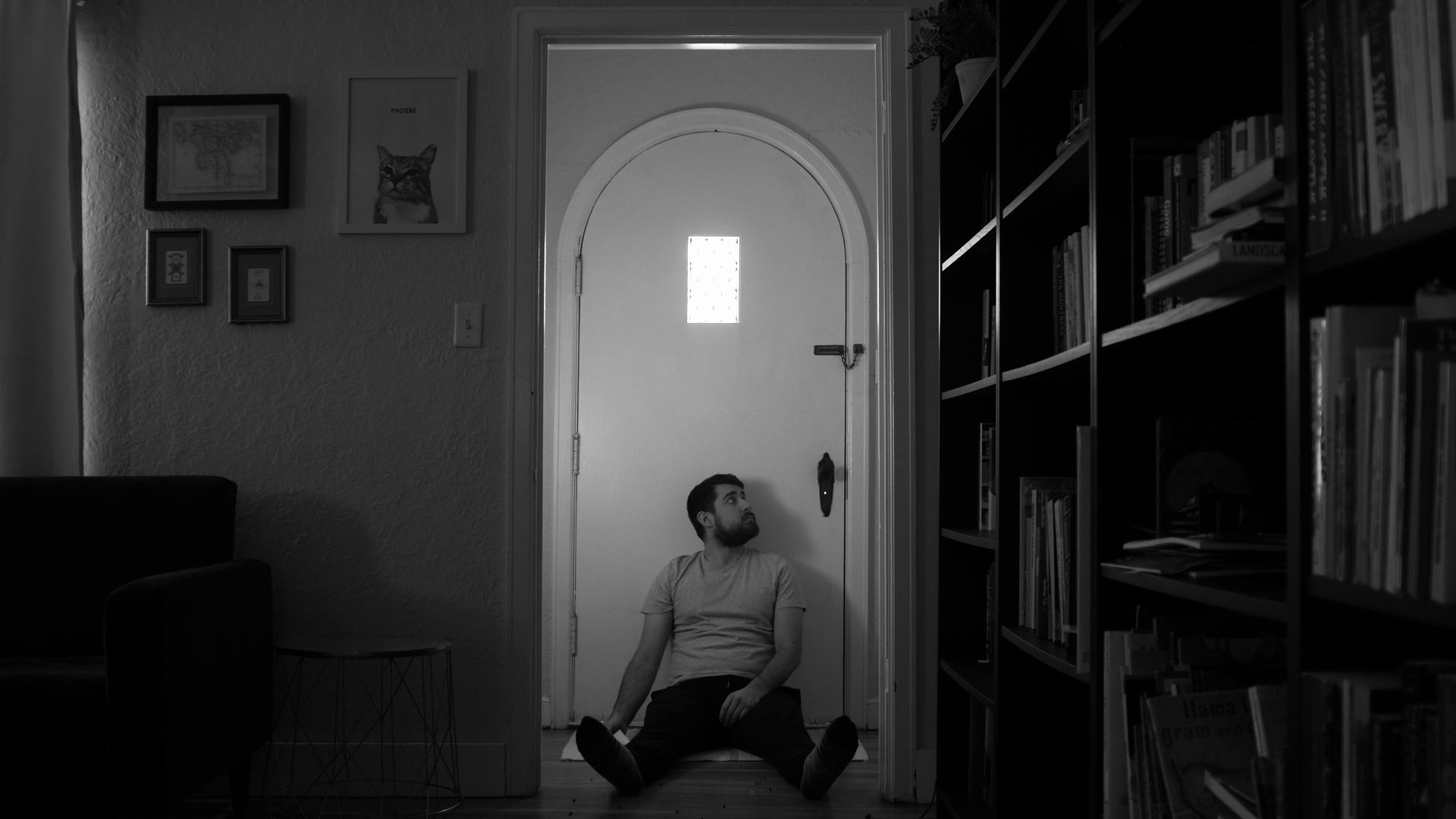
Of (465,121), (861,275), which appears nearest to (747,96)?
(861,275)

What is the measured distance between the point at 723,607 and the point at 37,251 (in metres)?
2.18

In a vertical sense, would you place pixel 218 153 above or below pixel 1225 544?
above

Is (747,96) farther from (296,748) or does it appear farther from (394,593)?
(296,748)

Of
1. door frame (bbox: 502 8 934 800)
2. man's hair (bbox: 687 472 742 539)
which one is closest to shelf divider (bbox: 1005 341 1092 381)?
door frame (bbox: 502 8 934 800)

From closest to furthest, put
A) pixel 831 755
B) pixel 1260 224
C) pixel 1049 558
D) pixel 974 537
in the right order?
pixel 1260 224
pixel 1049 558
pixel 974 537
pixel 831 755

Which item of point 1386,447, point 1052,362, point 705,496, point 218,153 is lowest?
point 705,496

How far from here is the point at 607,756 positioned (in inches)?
106

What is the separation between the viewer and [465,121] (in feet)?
9.24

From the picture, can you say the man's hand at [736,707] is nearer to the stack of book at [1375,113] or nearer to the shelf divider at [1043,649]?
the shelf divider at [1043,649]

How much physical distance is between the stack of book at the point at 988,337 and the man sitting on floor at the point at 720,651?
1174mm

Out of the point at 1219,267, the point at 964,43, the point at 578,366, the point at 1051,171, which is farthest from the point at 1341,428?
the point at 578,366

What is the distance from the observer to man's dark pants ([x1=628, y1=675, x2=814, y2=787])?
2953 millimetres

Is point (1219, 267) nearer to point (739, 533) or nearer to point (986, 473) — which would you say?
point (986, 473)

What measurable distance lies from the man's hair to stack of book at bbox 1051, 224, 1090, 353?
1804 mm
